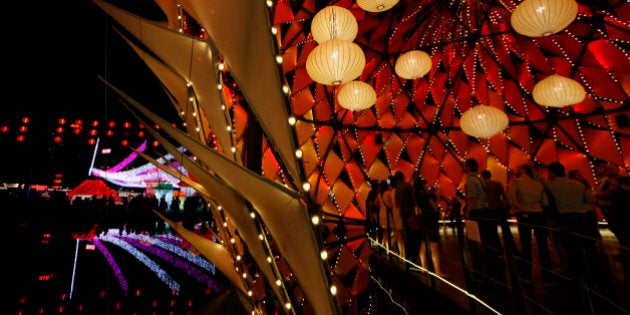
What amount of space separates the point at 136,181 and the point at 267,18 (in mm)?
44995

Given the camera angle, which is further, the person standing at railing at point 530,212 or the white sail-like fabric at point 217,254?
the person standing at railing at point 530,212

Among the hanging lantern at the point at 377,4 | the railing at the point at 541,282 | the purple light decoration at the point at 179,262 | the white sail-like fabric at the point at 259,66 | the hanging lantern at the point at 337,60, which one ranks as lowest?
the purple light decoration at the point at 179,262

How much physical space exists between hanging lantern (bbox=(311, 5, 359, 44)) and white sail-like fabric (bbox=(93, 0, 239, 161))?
3.52m

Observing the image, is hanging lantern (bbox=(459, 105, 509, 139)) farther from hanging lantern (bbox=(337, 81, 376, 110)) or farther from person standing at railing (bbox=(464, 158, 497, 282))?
person standing at railing (bbox=(464, 158, 497, 282))

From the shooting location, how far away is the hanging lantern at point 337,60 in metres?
5.25

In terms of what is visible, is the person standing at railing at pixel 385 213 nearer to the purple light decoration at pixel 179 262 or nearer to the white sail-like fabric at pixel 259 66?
the purple light decoration at pixel 179 262

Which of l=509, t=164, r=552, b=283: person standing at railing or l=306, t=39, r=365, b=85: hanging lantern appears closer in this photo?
l=509, t=164, r=552, b=283: person standing at railing

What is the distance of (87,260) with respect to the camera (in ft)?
28.4

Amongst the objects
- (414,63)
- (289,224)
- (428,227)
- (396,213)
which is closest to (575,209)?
(428,227)

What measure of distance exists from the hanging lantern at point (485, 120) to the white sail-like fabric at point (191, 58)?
18.1 ft

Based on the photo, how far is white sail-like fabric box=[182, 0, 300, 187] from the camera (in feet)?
6.35

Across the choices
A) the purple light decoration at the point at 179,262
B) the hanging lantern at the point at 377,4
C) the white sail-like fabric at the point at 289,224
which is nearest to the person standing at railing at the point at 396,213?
the hanging lantern at the point at 377,4

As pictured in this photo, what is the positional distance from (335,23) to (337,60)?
1.02 m

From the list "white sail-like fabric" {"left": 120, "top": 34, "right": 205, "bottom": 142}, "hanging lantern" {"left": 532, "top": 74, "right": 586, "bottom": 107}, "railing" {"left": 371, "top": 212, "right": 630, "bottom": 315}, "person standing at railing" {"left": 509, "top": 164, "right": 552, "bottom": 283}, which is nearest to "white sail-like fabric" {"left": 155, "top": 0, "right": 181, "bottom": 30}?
"white sail-like fabric" {"left": 120, "top": 34, "right": 205, "bottom": 142}
